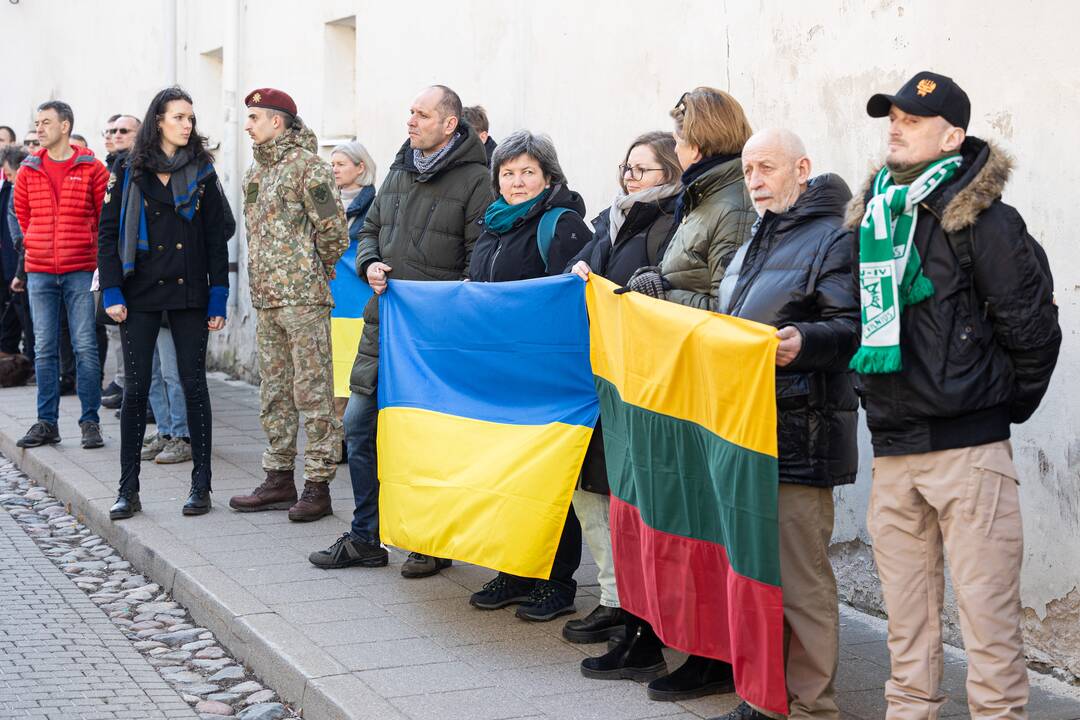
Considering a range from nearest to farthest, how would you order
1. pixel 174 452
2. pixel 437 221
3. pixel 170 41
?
pixel 437 221 → pixel 174 452 → pixel 170 41

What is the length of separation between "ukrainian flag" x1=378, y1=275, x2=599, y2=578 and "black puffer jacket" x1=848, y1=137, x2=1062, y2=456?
168 cm

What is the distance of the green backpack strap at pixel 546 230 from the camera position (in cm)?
595

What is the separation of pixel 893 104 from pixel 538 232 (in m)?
2.11

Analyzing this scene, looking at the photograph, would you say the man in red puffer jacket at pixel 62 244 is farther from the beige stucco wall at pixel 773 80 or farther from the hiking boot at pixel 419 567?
the hiking boot at pixel 419 567

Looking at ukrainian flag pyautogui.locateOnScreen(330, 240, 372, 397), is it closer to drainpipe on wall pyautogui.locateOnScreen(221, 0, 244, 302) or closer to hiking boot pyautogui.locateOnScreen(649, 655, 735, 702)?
hiking boot pyautogui.locateOnScreen(649, 655, 735, 702)

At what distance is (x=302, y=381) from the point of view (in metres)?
7.69

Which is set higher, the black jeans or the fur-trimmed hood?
the fur-trimmed hood

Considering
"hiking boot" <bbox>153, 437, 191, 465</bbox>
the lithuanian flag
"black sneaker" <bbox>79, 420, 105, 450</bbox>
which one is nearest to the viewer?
the lithuanian flag

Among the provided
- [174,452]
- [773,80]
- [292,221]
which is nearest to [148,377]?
[292,221]

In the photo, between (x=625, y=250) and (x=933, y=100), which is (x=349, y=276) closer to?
(x=625, y=250)

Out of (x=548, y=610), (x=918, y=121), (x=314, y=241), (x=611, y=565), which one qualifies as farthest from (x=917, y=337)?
(x=314, y=241)

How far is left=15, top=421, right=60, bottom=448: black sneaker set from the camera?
10.2 meters

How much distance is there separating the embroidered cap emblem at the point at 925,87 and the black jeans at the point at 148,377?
4.67 meters

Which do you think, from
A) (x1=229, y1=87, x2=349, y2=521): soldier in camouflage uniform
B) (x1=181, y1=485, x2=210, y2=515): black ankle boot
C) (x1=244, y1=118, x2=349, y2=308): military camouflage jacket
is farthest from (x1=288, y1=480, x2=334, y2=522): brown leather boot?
(x1=244, y1=118, x2=349, y2=308): military camouflage jacket
